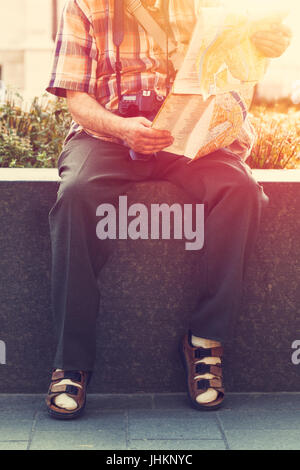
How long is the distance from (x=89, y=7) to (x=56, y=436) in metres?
1.43

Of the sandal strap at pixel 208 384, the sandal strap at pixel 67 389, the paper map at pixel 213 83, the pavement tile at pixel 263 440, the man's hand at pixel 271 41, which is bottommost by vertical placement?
the pavement tile at pixel 263 440

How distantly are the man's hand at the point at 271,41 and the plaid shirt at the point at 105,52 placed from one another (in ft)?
1.04

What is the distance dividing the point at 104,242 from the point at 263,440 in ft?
2.68

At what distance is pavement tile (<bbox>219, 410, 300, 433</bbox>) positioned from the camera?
2.54 m

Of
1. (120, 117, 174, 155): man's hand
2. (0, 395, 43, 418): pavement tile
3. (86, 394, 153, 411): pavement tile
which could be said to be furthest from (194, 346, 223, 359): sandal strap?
(120, 117, 174, 155): man's hand

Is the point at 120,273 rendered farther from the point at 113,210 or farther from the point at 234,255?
the point at 234,255

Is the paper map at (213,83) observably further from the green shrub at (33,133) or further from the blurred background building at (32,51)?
the blurred background building at (32,51)

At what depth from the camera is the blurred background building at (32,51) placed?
72.8ft

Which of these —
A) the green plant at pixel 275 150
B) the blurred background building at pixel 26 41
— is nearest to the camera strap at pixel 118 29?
the green plant at pixel 275 150

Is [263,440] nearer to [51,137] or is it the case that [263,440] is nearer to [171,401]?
[171,401]

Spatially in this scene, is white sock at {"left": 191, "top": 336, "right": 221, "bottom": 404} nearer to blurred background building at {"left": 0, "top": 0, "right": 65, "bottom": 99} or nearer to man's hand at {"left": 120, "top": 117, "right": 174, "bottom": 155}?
man's hand at {"left": 120, "top": 117, "right": 174, "bottom": 155}

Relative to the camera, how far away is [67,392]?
255 centimetres

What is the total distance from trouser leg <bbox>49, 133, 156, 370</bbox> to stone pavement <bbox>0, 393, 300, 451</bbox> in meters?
0.21
